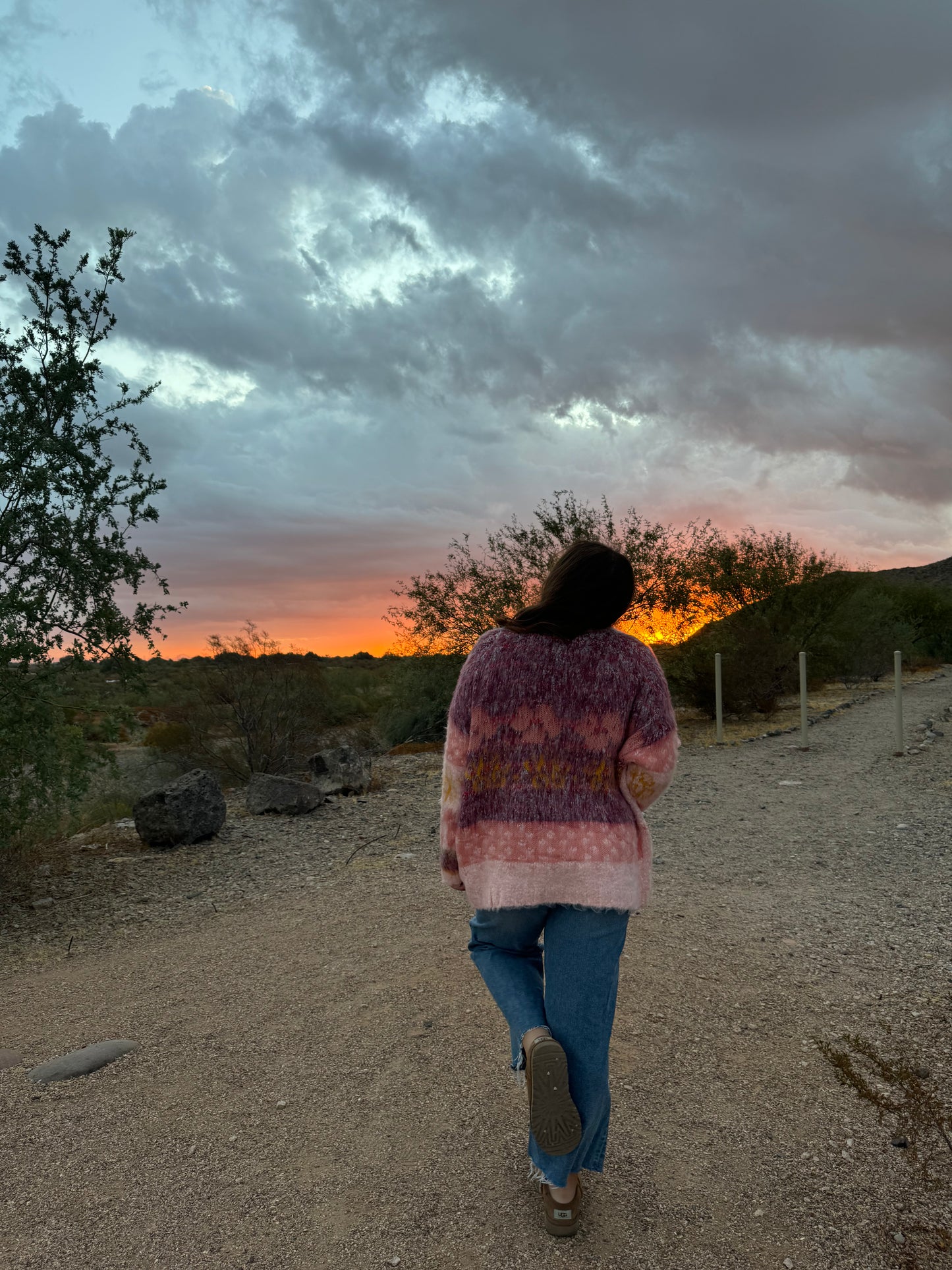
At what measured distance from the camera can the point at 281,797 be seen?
30.8 ft

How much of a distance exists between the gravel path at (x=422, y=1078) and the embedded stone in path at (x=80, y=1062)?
0.07 m

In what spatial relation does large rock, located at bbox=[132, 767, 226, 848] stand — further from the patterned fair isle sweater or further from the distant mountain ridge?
the distant mountain ridge

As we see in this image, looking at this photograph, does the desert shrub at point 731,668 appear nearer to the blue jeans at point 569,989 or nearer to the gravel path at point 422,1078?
the gravel path at point 422,1078

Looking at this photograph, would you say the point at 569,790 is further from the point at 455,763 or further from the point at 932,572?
the point at 932,572

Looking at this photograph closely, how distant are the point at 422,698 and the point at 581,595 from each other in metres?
14.1

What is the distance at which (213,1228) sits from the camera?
Result: 244 centimetres

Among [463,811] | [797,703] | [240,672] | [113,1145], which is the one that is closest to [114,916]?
[113,1145]

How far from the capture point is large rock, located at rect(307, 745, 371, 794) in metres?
10.5

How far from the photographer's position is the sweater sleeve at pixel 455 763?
2.23 metres

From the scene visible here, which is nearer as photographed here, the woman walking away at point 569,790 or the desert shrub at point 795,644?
the woman walking away at point 569,790

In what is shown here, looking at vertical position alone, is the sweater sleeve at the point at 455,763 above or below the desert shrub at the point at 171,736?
above

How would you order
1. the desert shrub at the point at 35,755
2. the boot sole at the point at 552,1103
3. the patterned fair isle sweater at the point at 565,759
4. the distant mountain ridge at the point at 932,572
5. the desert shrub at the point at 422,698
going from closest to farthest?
the boot sole at the point at 552,1103 < the patterned fair isle sweater at the point at 565,759 < the desert shrub at the point at 35,755 < the desert shrub at the point at 422,698 < the distant mountain ridge at the point at 932,572

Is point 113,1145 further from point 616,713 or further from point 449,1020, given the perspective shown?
point 616,713

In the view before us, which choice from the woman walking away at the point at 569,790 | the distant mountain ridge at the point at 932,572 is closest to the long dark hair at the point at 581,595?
the woman walking away at the point at 569,790
